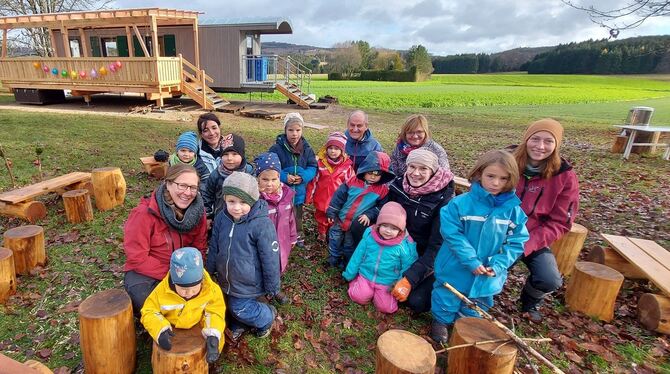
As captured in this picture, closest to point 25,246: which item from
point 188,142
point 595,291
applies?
point 188,142

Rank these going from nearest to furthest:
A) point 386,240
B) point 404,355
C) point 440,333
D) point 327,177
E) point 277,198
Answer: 1. point 404,355
2. point 440,333
3. point 386,240
4. point 277,198
5. point 327,177

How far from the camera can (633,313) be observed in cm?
405

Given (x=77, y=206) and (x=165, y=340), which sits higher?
(x=165, y=340)

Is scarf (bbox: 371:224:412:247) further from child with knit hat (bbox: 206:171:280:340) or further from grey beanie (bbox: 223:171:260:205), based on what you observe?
grey beanie (bbox: 223:171:260:205)

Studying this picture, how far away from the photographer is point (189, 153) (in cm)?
475

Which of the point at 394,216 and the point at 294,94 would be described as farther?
→ the point at 294,94

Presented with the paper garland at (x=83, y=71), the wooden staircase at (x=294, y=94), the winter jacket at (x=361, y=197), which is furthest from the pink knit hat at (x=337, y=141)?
the wooden staircase at (x=294, y=94)

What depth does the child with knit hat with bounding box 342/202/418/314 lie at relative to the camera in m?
3.73

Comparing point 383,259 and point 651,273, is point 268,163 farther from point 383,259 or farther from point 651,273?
point 651,273

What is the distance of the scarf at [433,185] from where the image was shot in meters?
3.73

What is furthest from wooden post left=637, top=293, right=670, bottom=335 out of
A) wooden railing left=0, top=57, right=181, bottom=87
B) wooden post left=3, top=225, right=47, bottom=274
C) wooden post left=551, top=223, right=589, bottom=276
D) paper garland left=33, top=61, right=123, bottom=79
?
paper garland left=33, top=61, right=123, bottom=79

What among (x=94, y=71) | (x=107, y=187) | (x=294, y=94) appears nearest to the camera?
(x=107, y=187)

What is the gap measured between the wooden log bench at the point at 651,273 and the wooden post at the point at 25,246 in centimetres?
667

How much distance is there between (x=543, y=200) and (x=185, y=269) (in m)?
3.54
